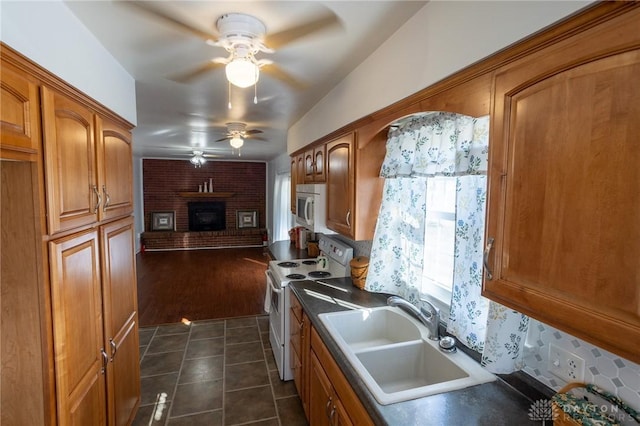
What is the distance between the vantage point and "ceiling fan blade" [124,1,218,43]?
4.28ft

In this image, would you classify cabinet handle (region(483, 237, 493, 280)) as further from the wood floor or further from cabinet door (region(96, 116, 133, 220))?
the wood floor

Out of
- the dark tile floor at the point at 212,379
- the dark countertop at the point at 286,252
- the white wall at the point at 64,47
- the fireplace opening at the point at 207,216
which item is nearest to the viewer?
the white wall at the point at 64,47

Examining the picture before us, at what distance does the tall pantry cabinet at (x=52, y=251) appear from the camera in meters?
1.08

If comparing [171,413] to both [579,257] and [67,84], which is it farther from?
[579,257]

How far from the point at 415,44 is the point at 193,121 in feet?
9.51

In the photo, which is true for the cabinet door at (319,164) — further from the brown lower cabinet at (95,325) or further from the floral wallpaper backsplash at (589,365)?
the floral wallpaper backsplash at (589,365)

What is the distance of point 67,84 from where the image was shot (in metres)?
1.29

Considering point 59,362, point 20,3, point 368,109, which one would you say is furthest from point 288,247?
point 20,3

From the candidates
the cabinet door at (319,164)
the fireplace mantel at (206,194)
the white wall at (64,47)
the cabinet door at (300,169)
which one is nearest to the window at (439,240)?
the cabinet door at (319,164)

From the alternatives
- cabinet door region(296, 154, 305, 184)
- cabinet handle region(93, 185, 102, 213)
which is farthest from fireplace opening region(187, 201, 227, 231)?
cabinet handle region(93, 185, 102, 213)

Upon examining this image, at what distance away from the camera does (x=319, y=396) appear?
1.84 m

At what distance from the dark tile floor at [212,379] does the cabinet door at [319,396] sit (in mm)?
453

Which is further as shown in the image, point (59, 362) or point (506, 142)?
point (59, 362)

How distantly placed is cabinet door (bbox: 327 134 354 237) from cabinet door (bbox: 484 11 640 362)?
120cm
